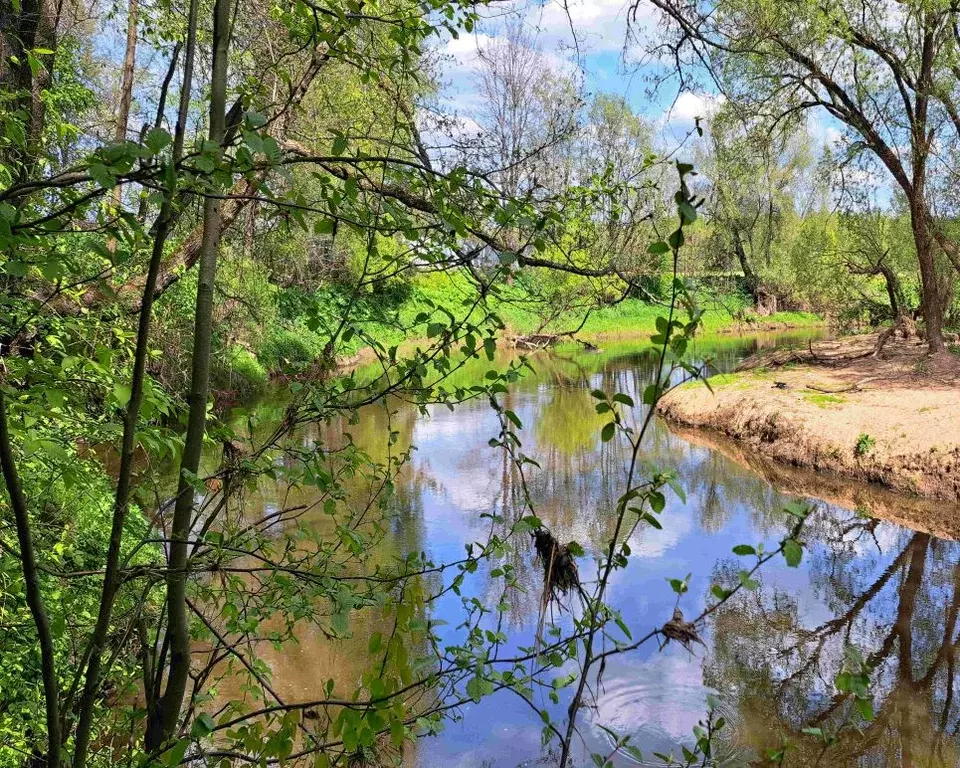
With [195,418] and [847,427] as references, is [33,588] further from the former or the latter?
[847,427]

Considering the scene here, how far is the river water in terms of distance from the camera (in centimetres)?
519

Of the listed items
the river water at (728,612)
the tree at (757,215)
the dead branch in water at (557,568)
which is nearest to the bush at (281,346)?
the river water at (728,612)

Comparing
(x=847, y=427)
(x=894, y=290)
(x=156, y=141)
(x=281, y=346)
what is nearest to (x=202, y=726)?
(x=156, y=141)

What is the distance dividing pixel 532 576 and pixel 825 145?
11.6m

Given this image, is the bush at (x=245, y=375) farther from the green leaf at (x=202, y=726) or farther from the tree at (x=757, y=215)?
the tree at (x=757, y=215)

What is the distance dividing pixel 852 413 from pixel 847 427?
1.38 ft

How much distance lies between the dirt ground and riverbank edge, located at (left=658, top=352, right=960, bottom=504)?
0.04 ft

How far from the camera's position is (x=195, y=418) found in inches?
69.7

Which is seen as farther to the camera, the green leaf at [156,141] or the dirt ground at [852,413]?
the dirt ground at [852,413]

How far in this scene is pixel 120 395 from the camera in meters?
1.38

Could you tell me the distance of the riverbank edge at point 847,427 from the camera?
9.88 meters

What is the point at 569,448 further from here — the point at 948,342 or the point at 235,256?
Answer: the point at 948,342

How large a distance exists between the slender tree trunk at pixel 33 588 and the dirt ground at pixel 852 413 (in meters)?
8.02

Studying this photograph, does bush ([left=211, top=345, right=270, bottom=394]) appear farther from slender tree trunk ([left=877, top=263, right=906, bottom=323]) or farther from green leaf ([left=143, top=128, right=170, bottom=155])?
slender tree trunk ([left=877, top=263, right=906, bottom=323])
